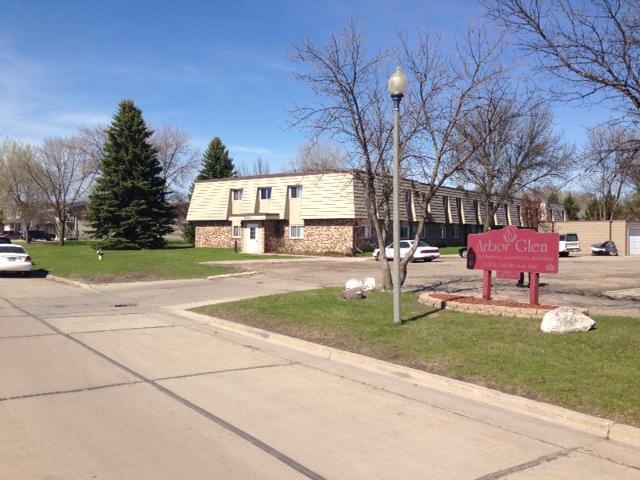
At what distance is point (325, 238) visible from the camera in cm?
3956

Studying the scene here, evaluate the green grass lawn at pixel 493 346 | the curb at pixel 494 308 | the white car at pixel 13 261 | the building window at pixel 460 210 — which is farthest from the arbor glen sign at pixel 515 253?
the building window at pixel 460 210

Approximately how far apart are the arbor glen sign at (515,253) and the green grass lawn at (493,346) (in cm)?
141

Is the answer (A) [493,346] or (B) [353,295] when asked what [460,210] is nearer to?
(B) [353,295]

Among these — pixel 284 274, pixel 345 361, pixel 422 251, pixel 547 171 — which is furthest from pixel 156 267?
pixel 547 171

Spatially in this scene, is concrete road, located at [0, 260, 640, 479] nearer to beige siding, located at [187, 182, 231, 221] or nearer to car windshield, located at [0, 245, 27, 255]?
car windshield, located at [0, 245, 27, 255]

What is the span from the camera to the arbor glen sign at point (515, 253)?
36.0ft

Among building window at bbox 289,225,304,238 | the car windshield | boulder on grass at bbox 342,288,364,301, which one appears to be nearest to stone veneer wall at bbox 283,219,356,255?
building window at bbox 289,225,304,238

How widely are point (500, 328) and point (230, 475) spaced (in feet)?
20.9

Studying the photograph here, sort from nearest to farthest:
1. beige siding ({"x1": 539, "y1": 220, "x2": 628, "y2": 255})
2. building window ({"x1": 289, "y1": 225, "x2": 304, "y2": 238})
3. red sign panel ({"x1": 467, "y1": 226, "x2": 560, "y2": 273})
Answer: red sign panel ({"x1": 467, "y1": 226, "x2": 560, "y2": 273})
building window ({"x1": 289, "y1": 225, "x2": 304, "y2": 238})
beige siding ({"x1": 539, "y1": 220, "x2": 628, "y2": 255})

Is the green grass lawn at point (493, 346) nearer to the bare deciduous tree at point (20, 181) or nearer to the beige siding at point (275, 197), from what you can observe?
the beige siding at point (275, 197)

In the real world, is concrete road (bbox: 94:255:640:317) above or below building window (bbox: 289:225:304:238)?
below

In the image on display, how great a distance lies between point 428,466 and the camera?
4.77m

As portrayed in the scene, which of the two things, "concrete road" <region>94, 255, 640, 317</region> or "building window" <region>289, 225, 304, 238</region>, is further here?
"building window" <region>289, 225, 304, 238</region>

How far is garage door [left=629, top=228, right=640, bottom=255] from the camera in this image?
153ft
